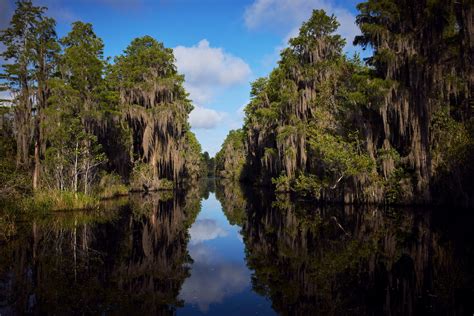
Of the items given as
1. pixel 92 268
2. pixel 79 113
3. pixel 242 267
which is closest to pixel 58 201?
pixel 79 113

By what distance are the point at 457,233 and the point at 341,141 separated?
9398mm

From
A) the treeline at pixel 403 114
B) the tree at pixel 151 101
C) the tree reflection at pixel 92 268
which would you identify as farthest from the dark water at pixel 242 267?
the tree at pixel 151 101

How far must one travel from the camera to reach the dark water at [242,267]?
6156 mm

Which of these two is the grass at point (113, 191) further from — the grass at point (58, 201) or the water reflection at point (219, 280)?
the water reflection at point (219, 280)

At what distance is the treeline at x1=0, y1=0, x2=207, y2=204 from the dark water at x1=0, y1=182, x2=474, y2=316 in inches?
195

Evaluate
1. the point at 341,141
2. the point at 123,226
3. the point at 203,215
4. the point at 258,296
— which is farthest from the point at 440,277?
the point at 203,215

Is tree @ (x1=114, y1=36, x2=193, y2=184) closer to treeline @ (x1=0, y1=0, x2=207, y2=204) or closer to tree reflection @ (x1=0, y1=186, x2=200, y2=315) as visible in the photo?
treeline @ (x1=0, y1=0, x2=207, y2=204)

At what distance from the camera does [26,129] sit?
778 inches

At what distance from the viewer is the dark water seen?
20.2 feet

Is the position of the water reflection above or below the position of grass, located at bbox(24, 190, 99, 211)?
below

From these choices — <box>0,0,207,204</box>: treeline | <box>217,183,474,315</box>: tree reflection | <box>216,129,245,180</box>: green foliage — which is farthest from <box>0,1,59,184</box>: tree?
<box>216,129,245,180</box>: green foliage

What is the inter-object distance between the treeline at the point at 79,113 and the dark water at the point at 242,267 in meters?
4.94

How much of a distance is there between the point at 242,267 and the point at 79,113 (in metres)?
17.1

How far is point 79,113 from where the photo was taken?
21656 millimetres
